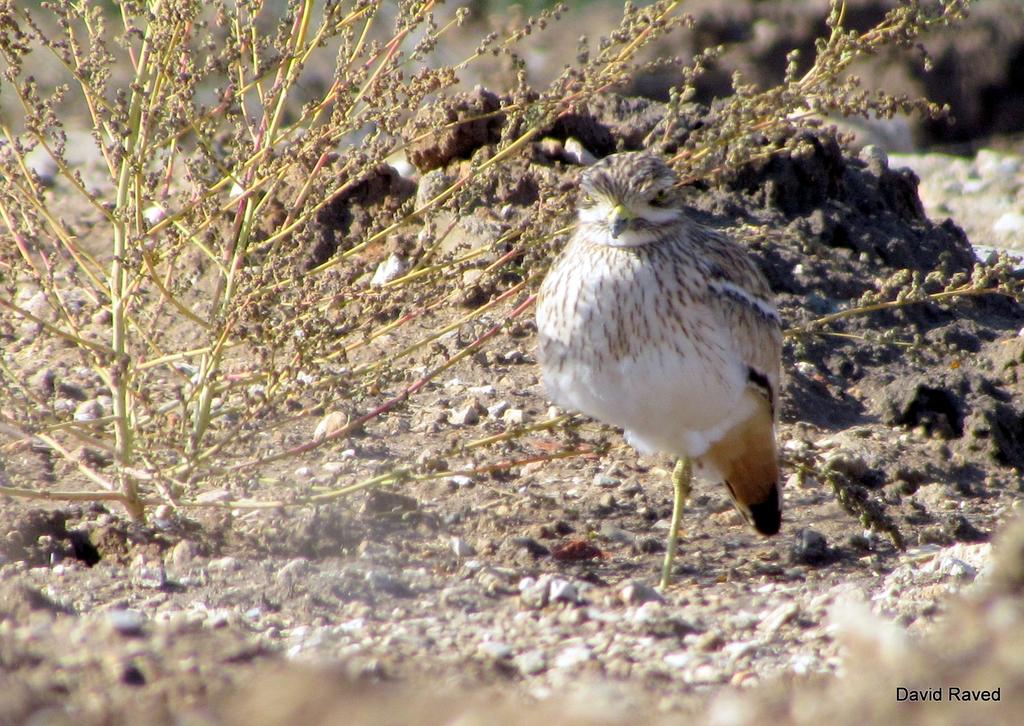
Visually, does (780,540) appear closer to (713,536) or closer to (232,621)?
(713,536)

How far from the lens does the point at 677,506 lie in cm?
449

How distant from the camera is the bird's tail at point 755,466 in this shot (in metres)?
4.59

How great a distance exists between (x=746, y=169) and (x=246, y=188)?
2974mm

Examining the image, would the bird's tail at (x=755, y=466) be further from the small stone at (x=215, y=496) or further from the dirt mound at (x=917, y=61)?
the dirt mound at (x=917, y=61)

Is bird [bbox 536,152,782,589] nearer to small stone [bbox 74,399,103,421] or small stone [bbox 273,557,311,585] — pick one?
small stone [bbox 273,557,311,585]

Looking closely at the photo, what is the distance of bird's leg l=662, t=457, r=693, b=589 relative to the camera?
4277mm

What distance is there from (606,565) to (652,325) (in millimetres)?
800

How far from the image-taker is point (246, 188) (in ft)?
13.1

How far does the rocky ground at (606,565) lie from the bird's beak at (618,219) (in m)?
0.89

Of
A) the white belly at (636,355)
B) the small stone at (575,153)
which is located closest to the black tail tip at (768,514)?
the white belly at (636,355)

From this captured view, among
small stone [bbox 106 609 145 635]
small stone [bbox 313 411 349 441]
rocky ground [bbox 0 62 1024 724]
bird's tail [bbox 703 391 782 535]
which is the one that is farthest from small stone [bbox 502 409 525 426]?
small stone [bbox 106 609 145 635]

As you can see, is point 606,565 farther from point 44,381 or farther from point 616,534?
point 44,381

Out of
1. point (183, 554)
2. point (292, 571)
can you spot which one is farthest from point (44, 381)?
point (292, 571)

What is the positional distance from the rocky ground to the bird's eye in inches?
30.2
